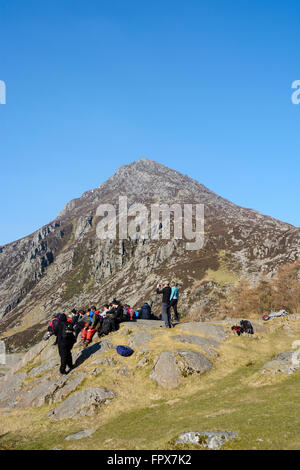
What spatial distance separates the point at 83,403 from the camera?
1644 cm

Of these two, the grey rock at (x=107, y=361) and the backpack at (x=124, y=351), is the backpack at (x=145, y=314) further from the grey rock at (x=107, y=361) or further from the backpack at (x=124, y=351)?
the grey rock at (x=107, y=361)

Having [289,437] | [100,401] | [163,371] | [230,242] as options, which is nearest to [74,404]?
[100,401]

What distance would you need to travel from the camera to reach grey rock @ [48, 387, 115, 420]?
52.4ft

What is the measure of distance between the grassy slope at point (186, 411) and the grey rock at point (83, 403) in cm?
45

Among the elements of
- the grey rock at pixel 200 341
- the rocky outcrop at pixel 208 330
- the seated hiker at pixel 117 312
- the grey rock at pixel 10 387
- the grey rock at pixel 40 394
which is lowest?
the grey rock at pixel 10 387

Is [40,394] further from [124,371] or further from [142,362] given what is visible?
[142,362]

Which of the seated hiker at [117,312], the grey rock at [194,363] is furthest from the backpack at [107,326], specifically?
the grey rock at [194,363]

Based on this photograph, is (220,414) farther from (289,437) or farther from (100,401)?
(100,401)

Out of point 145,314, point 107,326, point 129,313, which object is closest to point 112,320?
point 107,326

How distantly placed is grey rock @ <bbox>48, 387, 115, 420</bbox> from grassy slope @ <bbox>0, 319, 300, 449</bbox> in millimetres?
448

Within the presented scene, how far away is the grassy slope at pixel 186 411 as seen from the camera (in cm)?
1055

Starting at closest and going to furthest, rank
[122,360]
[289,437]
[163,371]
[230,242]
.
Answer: [289,437], [163,371], [122,360], [230,242]
